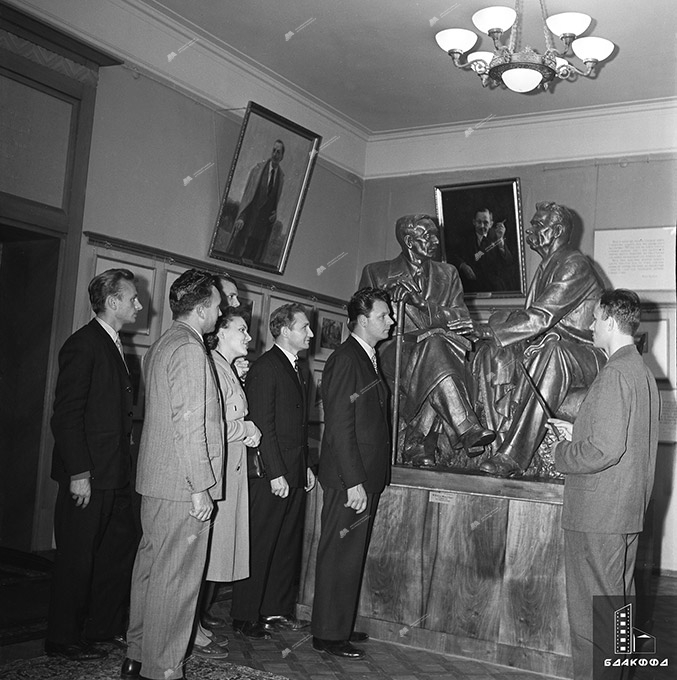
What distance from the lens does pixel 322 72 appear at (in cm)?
821

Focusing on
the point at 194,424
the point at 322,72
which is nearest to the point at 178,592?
the point at 194,424

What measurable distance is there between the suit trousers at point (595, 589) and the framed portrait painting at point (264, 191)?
4811mm

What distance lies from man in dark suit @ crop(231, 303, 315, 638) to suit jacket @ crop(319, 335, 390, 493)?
1.14 ft

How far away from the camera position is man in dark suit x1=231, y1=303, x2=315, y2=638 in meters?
4.79

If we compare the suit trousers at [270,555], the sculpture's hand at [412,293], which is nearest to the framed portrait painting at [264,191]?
the sculpture's hand at [412,293]

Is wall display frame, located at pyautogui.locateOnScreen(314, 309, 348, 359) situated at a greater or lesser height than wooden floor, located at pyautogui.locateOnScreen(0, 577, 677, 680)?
greater

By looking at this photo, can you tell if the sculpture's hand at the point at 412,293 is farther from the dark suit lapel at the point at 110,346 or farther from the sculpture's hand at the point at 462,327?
the dark suit lapel at the point at 110,346

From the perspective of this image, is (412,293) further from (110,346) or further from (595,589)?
(595,589)

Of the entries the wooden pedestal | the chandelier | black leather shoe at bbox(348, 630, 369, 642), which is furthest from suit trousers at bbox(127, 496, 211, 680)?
the chandelier

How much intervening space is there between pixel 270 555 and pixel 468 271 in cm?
507

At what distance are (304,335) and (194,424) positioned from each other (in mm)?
1523

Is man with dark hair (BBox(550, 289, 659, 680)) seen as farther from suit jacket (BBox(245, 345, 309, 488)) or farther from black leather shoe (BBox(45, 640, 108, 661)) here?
black leather shoe (BBox(45, 640, 108, 661))

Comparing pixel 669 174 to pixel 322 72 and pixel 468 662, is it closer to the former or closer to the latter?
pixel 322 72

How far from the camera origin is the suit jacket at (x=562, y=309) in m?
5.60
